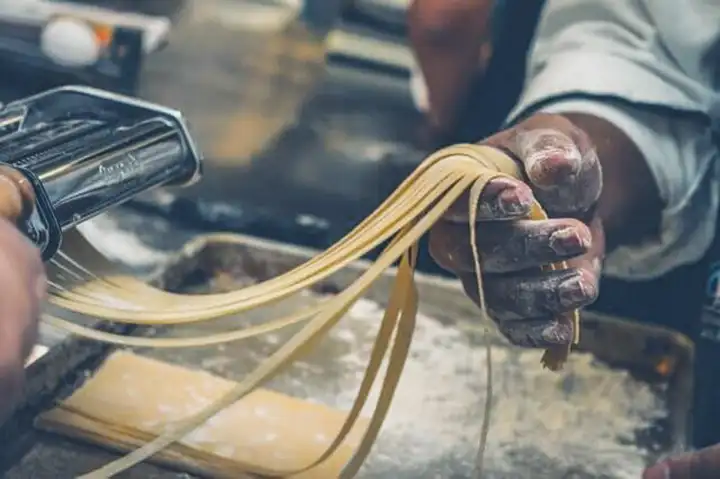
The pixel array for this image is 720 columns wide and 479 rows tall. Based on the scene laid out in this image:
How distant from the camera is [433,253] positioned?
489mm

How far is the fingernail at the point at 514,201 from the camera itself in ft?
1.38

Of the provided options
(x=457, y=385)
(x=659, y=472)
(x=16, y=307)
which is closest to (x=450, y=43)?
(x=457, y=385)

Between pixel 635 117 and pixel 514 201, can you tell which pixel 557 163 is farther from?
pixel 635 117

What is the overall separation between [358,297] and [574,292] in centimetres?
10

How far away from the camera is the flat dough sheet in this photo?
1.60ft

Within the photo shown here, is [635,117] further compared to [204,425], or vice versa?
[635,117]

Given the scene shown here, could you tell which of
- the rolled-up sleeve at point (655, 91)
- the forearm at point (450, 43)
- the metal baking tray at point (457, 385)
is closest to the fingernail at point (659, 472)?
the metal baking tray at point (457, 385)

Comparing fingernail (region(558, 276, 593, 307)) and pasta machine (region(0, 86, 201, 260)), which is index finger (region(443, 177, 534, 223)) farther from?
pasta machine (region(0, 86, 201, 260))

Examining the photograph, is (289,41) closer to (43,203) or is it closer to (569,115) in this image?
(569,115)

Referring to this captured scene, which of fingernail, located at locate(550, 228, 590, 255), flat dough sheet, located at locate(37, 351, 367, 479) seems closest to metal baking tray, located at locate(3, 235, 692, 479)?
flat dough sheet, located at locate(37, 351, 367, 479)

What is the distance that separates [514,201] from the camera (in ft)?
1.38

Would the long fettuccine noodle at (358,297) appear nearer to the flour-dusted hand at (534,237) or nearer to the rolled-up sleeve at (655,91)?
the flour-dusted hand at (534,237)

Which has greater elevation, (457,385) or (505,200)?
(505,200)

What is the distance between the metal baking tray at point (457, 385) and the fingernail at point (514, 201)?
0.50ft
